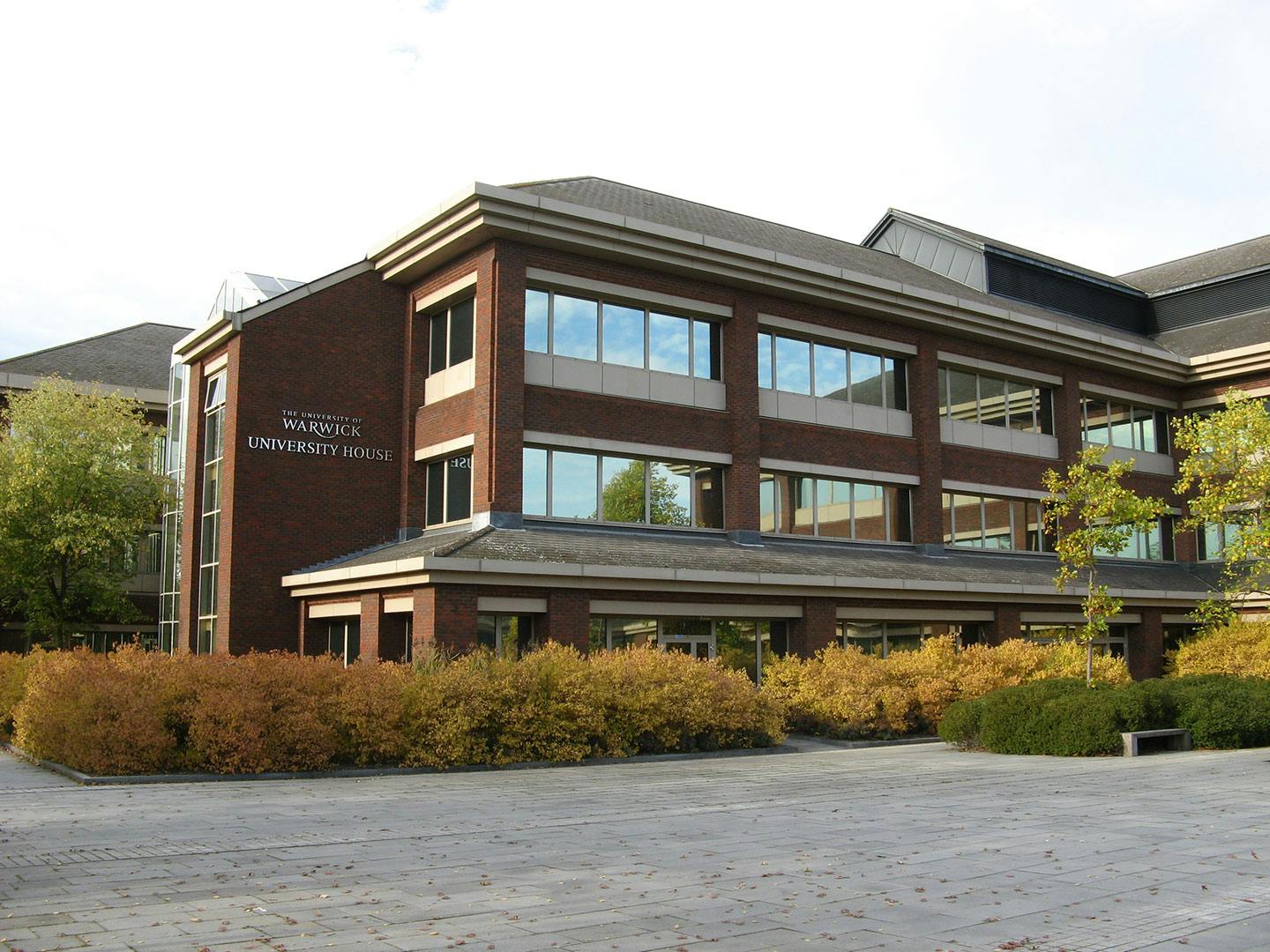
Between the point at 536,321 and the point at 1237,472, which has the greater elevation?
the point at 536,321

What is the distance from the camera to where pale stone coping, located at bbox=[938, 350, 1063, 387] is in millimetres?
32156

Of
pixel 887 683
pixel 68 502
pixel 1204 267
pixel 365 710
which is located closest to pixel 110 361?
pixel 68 502

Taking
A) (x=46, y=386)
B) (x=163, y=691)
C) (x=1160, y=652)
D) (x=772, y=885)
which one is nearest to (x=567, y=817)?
(x=772, y=885)

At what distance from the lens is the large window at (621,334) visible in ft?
83.0

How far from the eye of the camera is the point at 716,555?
25016 mm

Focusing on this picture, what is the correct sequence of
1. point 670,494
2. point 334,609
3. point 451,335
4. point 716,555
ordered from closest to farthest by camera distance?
point 334,609, point 716,555, point 451,335, point 670,494

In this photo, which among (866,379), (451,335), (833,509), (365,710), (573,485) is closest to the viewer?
(365,710)

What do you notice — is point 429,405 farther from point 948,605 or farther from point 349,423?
point 948,605

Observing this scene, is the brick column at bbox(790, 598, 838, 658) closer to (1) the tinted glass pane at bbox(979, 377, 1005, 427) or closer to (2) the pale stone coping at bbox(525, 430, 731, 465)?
(2) the pale stone coping at bbox(525, 430, 731, 465)

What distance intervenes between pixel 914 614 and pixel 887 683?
4.84m

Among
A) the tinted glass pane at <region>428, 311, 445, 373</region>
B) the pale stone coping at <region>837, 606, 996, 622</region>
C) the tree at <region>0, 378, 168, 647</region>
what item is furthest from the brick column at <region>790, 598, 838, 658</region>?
the tree at <region>0, 378, 168, 647</region>

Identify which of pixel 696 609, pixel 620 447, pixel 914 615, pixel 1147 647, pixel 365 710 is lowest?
→ pixel 365 710

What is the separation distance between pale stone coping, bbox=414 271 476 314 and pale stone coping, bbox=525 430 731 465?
351 centimetres

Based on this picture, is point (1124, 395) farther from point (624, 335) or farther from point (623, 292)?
point (623, 292)
